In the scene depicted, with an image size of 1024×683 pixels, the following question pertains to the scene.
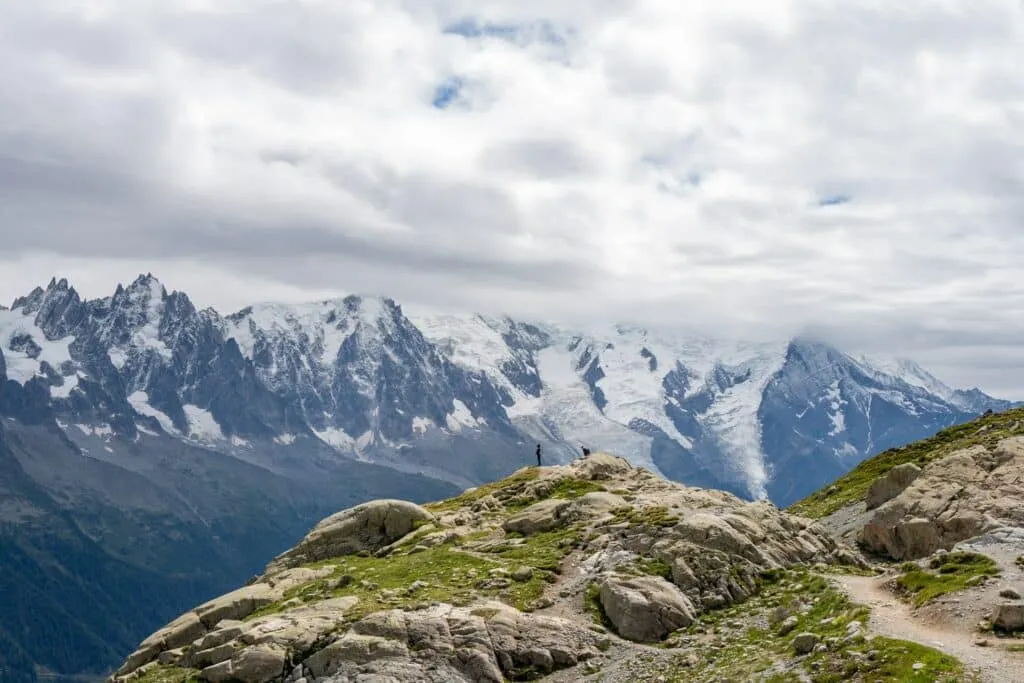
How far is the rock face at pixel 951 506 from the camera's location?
74125 millimetres

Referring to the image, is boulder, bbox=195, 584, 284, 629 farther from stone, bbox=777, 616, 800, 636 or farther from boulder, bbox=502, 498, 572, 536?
stone, bbox=777, 616, 800, 636

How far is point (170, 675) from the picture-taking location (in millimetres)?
64125

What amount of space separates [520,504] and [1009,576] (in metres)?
45.0

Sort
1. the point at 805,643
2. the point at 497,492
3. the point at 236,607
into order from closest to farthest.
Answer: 1. the point at 805,643
2. the point at 236,607
3. the point at 497,492

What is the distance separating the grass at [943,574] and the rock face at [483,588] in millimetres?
9357

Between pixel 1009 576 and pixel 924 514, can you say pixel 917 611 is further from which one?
pixel 924 514

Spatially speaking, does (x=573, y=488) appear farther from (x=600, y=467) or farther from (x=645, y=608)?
(x=645, y=608)

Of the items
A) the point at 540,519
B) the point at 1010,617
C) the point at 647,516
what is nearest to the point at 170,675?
the point at 540,519

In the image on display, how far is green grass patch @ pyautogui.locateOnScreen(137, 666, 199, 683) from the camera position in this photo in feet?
204

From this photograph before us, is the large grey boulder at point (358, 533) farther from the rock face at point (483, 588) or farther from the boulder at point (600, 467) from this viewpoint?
the boulder at point (600, 467)

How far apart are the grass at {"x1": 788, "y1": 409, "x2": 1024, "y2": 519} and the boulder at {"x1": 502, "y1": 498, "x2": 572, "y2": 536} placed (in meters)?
31.7

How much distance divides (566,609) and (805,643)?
1611 cm

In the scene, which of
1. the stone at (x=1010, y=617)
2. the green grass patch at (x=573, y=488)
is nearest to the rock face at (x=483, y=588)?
the green grass patch at (x=573, y=488)

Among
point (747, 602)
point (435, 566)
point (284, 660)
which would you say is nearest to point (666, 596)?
point (747, 602)
